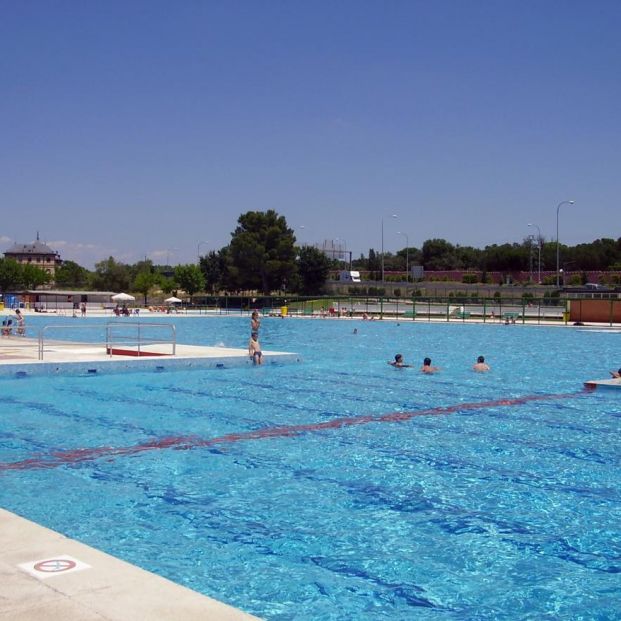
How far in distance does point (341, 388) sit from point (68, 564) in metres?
13.7

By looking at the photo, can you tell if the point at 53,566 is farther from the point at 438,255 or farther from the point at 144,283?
the point at 438,255

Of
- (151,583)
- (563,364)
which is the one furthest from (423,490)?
(563,364)

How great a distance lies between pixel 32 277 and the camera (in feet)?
479

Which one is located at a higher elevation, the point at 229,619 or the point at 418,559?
the point at 229,619

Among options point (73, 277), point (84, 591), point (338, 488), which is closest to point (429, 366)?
point (338, 488)

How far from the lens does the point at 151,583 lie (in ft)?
16.6

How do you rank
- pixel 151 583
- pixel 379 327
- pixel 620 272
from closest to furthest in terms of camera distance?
1. pixel 151 583
2. pixel 379 327
3. pixel 620 272

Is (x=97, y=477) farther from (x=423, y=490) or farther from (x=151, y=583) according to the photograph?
(x=151, y=583)

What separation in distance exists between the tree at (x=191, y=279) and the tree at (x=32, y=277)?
40563 mm

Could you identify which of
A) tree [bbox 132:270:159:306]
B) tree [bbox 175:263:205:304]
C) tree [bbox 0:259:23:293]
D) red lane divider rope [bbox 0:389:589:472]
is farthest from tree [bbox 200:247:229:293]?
red lane divider rope [bbox 0:389:589:472]

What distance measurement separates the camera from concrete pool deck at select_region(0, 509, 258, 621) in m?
4.48

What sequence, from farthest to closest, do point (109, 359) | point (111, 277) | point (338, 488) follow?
point (111, 277)
point (109, 359)
point (338, 488)

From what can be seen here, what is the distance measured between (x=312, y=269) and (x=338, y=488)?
311 feet

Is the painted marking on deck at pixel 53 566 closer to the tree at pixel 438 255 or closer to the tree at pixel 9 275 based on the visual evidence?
the tree at pixel 9 275
